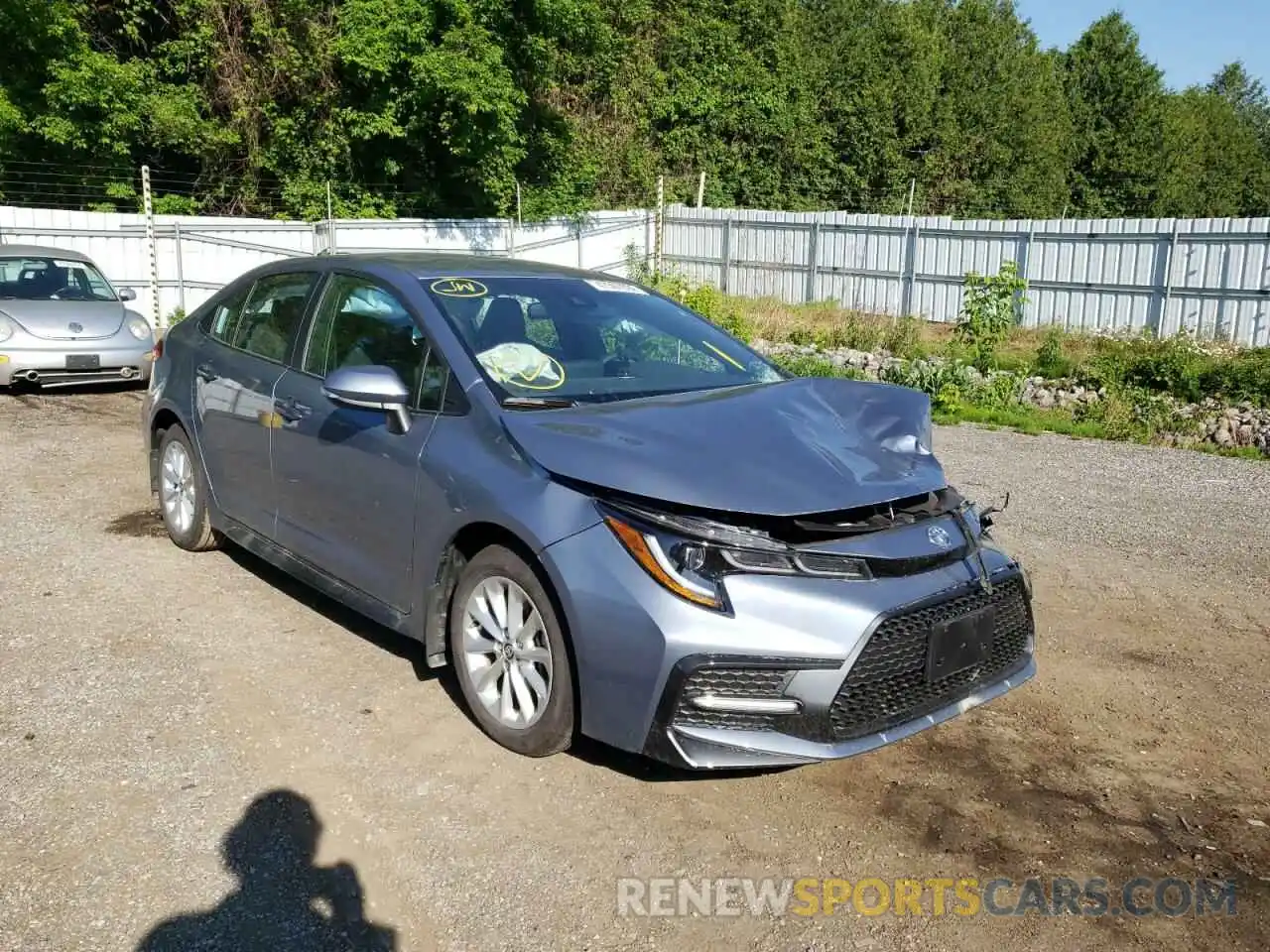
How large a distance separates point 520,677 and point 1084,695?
91.4 inches

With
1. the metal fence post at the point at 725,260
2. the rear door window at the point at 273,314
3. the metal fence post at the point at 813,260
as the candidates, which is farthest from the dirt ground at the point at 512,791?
the metal fence post at the point at 725,260

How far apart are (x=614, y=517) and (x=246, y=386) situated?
2.56 m

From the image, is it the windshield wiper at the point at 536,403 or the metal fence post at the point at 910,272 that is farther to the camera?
the metal fence post at the point at 910,272

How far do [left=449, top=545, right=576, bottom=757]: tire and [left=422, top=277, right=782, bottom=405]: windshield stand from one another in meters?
0.68

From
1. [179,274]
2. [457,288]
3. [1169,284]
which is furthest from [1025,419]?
[179,274]

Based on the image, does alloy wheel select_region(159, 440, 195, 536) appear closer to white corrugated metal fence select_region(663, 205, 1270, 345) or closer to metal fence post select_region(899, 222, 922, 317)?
white corrugated metal fence select_region(663, 205, 1270, 345)

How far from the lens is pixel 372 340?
4.49 metres

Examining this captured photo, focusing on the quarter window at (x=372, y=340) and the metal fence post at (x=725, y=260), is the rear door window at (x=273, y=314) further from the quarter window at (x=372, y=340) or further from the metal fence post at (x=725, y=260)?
the metal fence post at (x=725, y=260)

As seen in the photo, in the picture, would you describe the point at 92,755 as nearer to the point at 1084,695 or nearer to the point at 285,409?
the point at 285,409

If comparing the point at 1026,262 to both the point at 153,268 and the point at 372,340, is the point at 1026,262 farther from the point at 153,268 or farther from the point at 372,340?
the point at 372,340

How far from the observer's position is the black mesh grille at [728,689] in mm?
3148

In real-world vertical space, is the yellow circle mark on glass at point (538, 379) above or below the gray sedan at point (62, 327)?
above

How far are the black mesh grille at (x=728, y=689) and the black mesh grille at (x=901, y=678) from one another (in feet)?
0.66

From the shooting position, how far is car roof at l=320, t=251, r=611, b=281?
464cm
